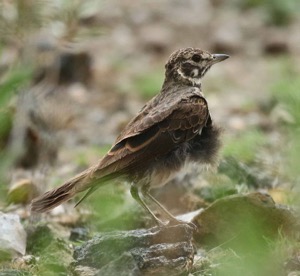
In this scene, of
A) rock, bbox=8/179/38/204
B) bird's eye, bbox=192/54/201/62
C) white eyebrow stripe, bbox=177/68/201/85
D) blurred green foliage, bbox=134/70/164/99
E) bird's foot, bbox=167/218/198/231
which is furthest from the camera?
blurred green foliage, bbox=134/70/164/99

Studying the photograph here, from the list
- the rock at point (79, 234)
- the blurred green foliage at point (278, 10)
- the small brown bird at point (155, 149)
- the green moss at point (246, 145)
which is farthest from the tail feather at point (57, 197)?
the blurred green foliage at point (278, 10)

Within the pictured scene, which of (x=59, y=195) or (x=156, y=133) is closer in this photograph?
(x=59, y=195)

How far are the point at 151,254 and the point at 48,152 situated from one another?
394 centimetres

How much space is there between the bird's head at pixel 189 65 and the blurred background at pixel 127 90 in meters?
0.50

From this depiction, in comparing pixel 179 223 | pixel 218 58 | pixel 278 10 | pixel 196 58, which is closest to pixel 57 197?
pixel 179 223

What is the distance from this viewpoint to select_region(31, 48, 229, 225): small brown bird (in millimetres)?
6223

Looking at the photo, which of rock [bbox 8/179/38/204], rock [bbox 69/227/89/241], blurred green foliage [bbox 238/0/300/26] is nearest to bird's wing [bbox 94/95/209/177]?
rock [bbox 69/227/89/241]

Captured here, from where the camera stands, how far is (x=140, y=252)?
574cm

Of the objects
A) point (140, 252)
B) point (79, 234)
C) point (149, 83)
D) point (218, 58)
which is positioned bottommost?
point (79, 234)

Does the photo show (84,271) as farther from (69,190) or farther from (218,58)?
(218,58)

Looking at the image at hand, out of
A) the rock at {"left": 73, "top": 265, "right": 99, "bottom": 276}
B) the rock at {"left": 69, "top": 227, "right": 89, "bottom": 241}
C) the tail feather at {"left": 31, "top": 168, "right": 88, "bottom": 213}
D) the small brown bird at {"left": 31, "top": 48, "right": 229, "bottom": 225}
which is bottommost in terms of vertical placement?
the rock at {"left": 69, "top": 227, "right": 89, "bottom": 241}

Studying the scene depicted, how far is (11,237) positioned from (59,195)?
53 cm

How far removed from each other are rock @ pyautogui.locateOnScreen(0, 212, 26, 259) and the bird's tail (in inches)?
14.3

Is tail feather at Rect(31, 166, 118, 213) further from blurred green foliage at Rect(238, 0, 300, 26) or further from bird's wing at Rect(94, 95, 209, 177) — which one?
blurred green foliage at Rect(238, 0, 300, 26)
